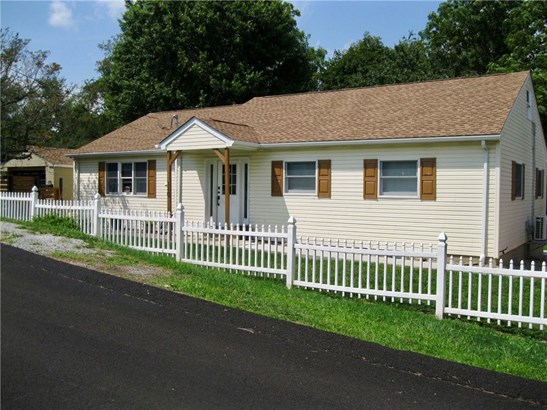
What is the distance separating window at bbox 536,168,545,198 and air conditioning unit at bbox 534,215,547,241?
2217mm

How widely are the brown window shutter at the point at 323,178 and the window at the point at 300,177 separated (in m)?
0.26

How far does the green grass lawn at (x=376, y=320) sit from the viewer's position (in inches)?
238

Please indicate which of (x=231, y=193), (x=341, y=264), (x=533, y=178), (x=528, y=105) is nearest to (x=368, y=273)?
(x=341, y=264)

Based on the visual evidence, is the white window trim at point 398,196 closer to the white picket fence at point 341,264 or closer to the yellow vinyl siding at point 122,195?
the white picket fence at point 341,264

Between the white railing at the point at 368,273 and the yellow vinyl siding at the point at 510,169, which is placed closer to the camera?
the white railing at the point at 368,273

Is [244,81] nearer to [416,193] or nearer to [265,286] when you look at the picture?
[416,193]

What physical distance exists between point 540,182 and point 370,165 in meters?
8.41

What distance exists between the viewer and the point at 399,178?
13.7 meters

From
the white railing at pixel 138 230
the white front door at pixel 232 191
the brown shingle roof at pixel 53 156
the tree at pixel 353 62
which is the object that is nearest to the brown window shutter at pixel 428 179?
the white front door at pixel 232 191

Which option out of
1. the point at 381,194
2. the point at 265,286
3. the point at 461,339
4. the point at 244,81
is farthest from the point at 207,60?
the point at 461,339

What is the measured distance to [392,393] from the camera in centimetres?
462

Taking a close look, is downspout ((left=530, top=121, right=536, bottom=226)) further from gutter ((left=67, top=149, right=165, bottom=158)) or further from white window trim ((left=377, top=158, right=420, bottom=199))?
gutter ((left=67, top=149, right=165, bottom=158))

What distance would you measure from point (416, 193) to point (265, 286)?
6034 mm

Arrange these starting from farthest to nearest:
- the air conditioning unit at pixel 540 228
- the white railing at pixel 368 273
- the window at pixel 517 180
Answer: the air conditioning unit at pixel 540 228, the window at pixel 517 180, the white railing at pixel 368 273
